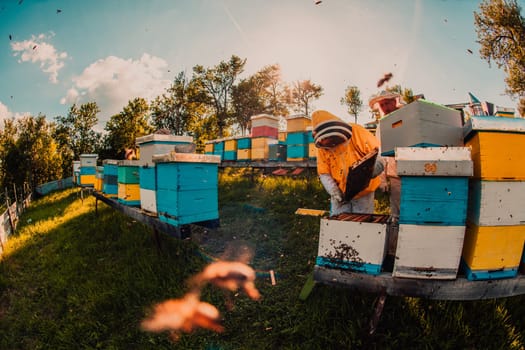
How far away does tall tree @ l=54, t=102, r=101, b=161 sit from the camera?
2505cm

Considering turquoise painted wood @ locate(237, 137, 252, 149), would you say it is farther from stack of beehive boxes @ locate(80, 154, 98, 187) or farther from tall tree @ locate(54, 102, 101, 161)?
tall tree @ locate(54, 102, 101, 161)

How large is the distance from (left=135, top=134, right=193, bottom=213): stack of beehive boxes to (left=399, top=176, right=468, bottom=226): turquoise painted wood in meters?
2.82

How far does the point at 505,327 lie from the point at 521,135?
162 cm

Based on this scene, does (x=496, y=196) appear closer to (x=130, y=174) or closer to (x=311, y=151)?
(x=130, y=174)

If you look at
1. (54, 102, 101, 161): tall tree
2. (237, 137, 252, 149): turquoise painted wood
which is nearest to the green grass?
(237, 137, 252, 149): turquoise painted wood

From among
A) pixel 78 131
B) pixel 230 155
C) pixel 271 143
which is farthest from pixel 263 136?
Answer: pixel 78 131

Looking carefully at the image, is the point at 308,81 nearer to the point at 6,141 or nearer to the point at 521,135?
the point at 6,141

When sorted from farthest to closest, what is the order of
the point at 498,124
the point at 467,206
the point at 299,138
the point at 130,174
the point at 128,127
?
1. the point at 128,127
2. the point at 299,138
3. the point at 130,174
4. the point at 467,206
5. the point at 498,124

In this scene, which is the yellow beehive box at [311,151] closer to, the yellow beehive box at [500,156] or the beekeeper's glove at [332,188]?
the beekeeper's glove at [332,188]

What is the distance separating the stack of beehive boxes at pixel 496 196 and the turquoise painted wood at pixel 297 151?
481 cm

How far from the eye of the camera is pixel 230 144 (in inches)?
335

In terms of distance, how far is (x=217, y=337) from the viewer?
2541 millimetres

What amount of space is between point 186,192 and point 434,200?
230 cm

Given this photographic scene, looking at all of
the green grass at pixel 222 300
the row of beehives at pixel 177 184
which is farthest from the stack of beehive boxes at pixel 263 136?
the row of beehives at pixel 177 184
